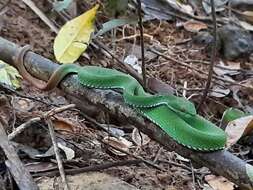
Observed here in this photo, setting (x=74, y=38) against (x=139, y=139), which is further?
(x=139, y=139)

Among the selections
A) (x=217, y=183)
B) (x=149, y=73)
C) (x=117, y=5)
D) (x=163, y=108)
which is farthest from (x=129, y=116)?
(x=149, y=73)

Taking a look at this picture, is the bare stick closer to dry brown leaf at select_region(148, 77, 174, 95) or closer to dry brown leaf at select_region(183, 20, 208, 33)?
dry brown leaf at select_region(148, 77, 174, 95)

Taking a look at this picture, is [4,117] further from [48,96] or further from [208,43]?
[208,43]

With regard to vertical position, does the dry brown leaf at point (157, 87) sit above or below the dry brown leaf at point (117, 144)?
below

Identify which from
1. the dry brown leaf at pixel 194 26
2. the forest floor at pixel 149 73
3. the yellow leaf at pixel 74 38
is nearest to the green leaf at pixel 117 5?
the yellow leaf at pixel 74 38

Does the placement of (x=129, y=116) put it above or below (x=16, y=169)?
below

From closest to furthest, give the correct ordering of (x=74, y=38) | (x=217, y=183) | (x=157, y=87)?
(x=217, y=183) → (x=74, y=38) → (x=157, y=87)

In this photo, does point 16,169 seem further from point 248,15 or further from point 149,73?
point 248,15

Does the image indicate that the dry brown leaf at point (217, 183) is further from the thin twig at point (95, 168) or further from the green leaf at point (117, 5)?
the green leaf at point (117, 5)

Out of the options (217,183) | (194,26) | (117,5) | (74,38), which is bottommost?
(194,26)
